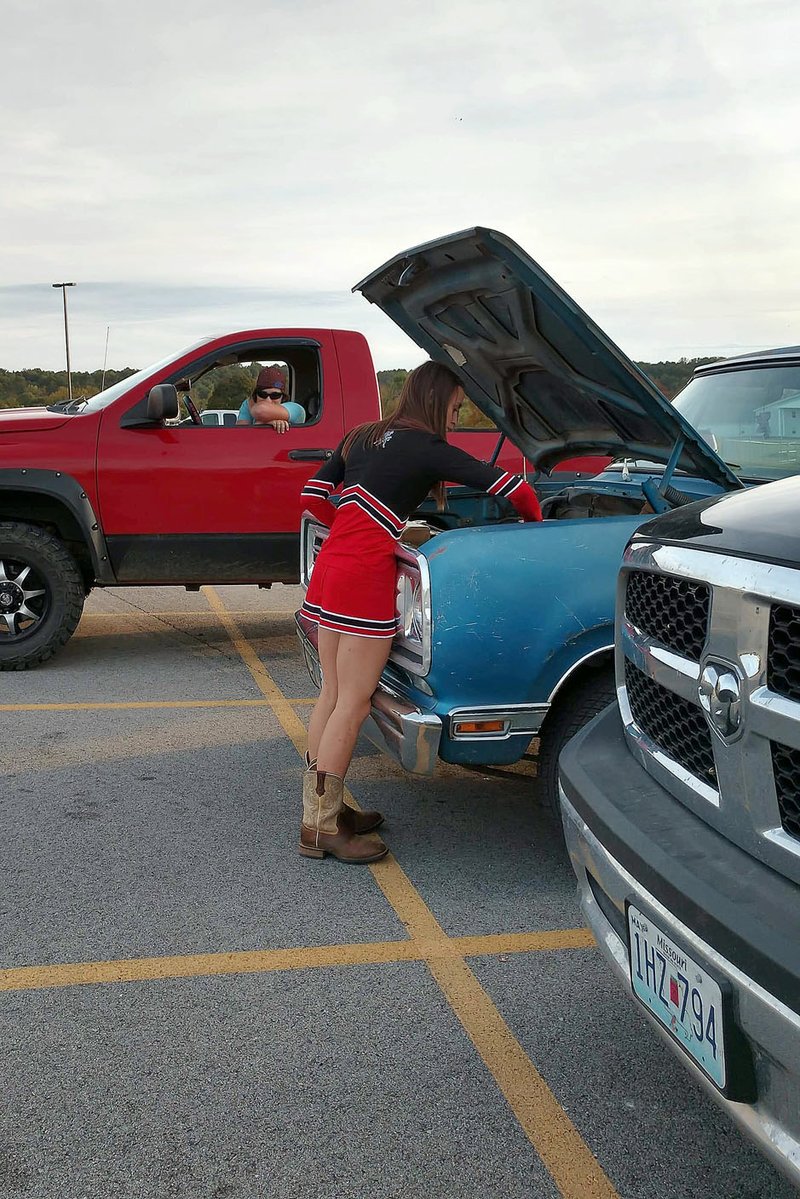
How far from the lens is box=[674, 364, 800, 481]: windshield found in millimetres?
4297

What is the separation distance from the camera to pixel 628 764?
239cm

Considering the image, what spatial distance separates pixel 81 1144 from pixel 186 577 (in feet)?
15.4

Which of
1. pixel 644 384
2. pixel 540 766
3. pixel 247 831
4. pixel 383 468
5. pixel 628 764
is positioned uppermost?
pixel 644 384

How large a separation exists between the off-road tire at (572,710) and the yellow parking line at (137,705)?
258 centimetres

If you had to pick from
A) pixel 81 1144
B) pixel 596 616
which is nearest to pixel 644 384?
pixel 596 616

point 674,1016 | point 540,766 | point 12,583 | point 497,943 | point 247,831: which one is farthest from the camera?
point 12,583

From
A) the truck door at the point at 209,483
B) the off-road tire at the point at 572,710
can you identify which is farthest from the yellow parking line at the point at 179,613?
the off-road tire at the point at 572,710

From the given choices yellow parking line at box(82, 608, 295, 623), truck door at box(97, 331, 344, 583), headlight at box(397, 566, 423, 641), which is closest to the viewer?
headlight at box(397, 566, 423, 641)

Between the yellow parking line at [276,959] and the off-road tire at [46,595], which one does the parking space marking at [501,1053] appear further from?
the off-road tire at [46,595]

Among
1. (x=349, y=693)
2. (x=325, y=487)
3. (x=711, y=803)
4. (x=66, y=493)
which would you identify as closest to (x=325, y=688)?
(x=349, y=693)

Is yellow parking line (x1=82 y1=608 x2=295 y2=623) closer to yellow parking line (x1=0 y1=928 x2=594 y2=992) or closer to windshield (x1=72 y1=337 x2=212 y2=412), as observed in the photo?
windshield (x1=72 y1=337 x2=212 y2=412)

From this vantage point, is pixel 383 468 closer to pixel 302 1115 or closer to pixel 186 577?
pixel 302 1115

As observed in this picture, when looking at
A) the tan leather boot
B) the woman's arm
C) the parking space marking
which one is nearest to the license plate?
the parking space marking

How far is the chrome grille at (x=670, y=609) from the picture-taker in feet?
6.79
